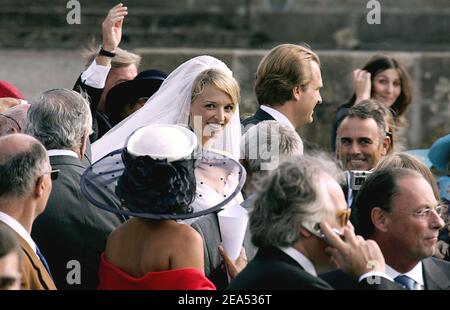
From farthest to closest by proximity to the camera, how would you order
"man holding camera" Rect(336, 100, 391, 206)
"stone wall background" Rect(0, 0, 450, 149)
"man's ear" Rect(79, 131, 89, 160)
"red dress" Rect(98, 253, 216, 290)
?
1. "stone wall background" Rect(0, 0, 450, 149)
2. "man holding camera" Rect(336, 100, 391, 206)
3. "man's ear" Rect(79, 131, 89, 160)
4. "red dress" Rect(98, 253, 216, 290)

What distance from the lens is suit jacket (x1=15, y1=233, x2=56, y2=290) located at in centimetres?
471

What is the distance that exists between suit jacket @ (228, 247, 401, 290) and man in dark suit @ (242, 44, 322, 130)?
2401mm

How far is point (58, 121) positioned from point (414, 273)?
1.58 m

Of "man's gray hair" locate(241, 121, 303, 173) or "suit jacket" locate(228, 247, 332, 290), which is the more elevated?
"man's gray hair" locate(241, 121, 303, 173)

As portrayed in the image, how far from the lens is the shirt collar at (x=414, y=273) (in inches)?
207

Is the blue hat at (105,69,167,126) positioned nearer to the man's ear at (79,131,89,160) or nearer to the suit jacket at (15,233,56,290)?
the man's ear at (79,131,89,160)

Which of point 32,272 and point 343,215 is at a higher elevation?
point 343,215

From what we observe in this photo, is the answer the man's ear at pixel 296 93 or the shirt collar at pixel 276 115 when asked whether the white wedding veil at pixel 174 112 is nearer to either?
the shirt collar at pixel 276 115

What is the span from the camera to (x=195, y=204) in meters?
5.58

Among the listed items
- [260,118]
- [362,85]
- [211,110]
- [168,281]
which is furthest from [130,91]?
[168,281]

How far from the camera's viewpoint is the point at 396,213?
17.3 feet

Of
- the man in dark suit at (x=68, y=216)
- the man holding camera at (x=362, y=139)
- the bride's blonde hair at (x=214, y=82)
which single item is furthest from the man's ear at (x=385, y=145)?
the man in dark suit at (x=68, y=216)

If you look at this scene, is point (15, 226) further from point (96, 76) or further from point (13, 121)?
point (96, 76)

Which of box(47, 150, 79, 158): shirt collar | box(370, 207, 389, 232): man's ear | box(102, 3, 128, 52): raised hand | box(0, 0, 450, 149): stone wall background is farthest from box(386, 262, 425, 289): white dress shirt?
box(0, 0, 450, 149): stone wall background
